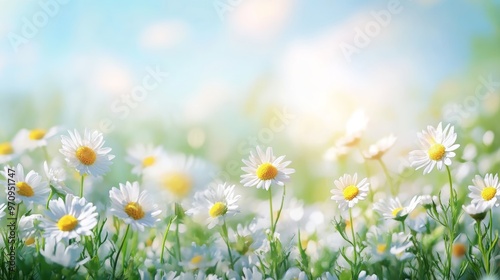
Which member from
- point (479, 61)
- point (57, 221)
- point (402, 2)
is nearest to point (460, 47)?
point (479, 61)

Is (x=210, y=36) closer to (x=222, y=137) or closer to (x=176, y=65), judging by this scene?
(x=176, y=65)

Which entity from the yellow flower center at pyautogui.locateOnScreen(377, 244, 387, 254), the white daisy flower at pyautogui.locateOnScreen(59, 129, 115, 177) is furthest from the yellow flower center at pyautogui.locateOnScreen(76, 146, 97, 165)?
the yellow flower center at pyautogui.locateOnScreen(377, 244, 387, 254)

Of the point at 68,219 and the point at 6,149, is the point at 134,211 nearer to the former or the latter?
the point at 68,219

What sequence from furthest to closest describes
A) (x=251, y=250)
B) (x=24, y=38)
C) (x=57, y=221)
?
(x=24, y=38)
(x=251, y=250)
(x=57, y=221)

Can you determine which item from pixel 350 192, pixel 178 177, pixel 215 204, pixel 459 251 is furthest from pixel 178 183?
pixel 459 251

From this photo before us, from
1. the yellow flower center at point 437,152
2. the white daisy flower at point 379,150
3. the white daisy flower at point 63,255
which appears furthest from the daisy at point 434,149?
the white daisy flower at point 63,255

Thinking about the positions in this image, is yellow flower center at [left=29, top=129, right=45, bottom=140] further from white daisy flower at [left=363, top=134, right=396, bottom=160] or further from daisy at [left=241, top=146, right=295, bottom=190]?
white daisy flower at [left=363, top=134, right=396, bottom=160]
